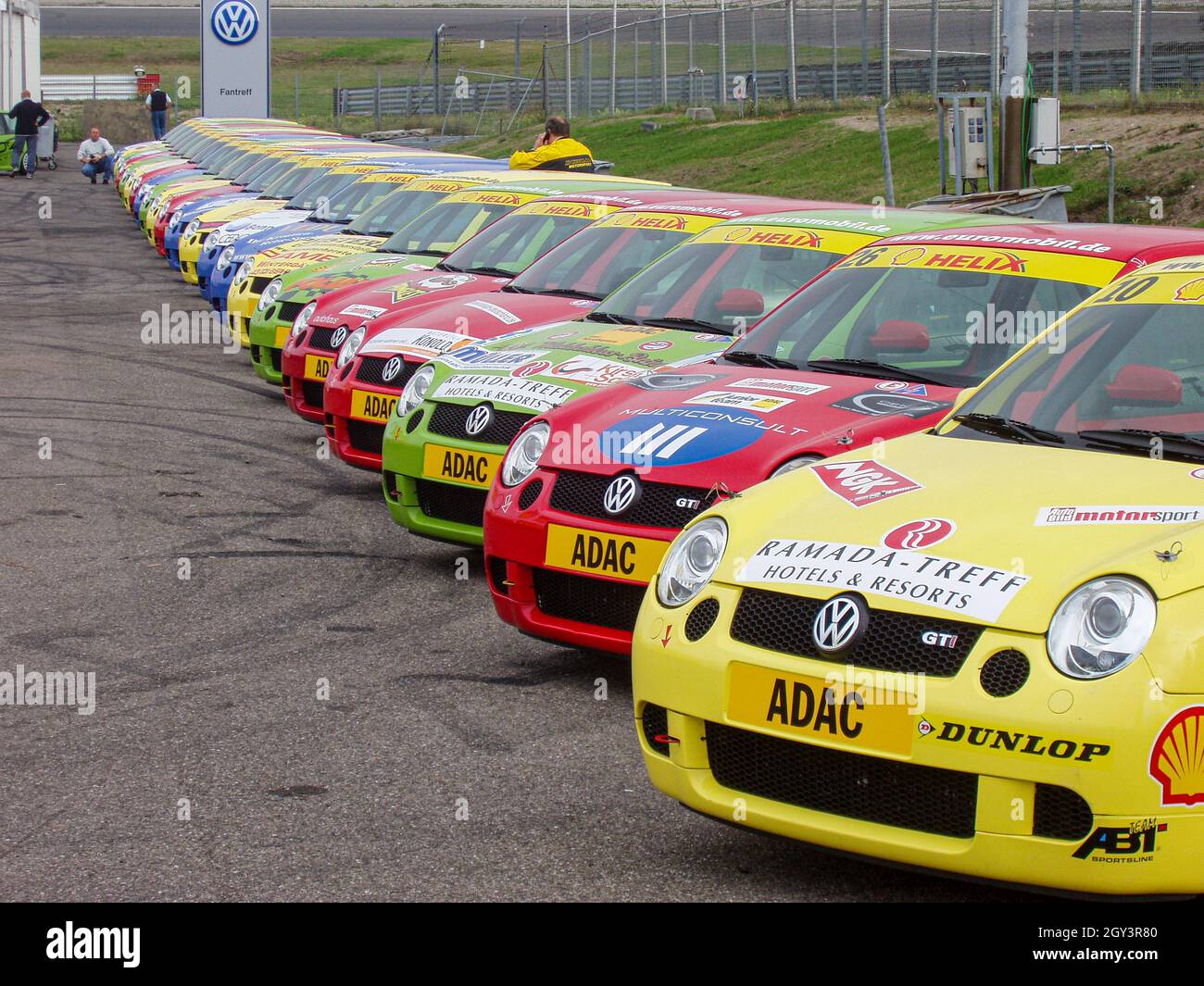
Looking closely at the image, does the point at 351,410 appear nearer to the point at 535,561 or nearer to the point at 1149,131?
the point at 535,561

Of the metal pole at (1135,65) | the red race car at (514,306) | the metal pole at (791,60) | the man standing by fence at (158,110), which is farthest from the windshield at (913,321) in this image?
the man standing by fence at (158,110)

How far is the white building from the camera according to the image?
4888cm

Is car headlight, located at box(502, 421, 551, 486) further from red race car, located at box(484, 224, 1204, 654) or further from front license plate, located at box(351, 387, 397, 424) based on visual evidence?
front license plate, located at box(351, 387, 397, 424)

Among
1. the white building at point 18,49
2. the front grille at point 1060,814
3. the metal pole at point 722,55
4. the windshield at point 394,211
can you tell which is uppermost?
the white building at point 18,49

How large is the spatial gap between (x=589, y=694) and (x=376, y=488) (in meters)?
3.73

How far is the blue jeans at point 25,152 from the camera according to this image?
133 ft

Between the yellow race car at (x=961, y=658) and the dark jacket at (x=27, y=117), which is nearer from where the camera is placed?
the yellow race car at (x=961, y=658)

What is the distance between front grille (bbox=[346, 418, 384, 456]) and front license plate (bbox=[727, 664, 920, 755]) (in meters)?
4.79

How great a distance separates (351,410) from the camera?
858cm

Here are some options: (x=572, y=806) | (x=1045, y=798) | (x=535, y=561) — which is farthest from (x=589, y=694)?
(x=1045, y=798)

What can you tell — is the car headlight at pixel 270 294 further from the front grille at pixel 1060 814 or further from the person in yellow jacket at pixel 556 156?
the front grille at pixel 1060 814

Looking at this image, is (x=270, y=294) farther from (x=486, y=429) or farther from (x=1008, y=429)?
(x=1008, y=429)

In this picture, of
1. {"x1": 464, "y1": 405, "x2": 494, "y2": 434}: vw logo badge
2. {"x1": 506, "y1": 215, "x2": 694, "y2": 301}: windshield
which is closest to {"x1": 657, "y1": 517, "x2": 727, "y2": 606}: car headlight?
{"x1": 464, "y1": 405, "x2": 494, "y2": 434}: vw logo badge

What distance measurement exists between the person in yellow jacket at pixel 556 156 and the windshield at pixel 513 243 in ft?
20.3
